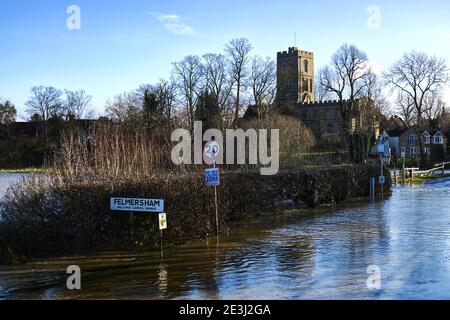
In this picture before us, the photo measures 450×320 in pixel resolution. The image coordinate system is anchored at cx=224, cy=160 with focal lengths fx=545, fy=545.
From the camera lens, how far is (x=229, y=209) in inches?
684

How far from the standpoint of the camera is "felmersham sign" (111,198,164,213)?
512 inches

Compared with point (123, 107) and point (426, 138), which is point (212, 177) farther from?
point (426, 138)

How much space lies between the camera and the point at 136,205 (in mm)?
13039

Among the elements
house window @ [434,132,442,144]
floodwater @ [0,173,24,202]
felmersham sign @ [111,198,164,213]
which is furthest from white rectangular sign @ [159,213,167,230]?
house window @ [434,132,442,144]

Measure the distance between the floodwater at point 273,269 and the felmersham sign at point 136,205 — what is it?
110 cm

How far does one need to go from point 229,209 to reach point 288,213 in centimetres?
568

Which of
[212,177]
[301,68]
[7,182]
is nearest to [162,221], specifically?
[212,177]

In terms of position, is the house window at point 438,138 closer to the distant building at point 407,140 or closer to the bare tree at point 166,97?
the distant building at point 407,140

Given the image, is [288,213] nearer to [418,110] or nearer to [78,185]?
[78,185]

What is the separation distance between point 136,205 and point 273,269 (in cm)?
378

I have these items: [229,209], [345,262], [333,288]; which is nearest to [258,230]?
[229,209]

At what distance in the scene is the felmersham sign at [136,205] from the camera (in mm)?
12992

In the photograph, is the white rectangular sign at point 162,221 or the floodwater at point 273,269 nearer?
the floodwater at point 273,269

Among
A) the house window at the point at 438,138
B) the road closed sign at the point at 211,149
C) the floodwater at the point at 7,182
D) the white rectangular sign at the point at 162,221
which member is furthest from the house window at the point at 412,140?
the white rectangular sign at the point at 162,221
